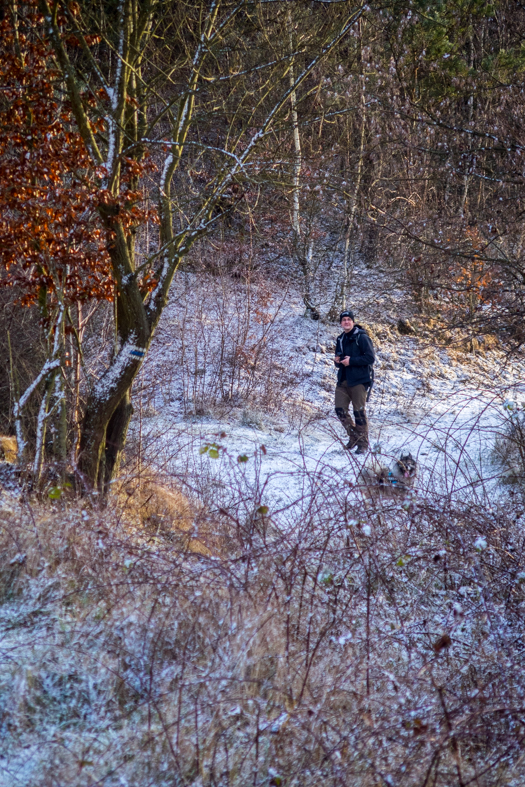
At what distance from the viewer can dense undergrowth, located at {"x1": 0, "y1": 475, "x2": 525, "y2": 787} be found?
6.88 ft

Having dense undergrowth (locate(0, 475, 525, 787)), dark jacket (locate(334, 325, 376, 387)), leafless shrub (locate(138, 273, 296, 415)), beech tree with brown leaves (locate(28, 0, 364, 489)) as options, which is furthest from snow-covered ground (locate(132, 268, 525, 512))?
dense undergrowth (locate(0, 475, 525, 787))

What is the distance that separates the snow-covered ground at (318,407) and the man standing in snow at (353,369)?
0.35 metres

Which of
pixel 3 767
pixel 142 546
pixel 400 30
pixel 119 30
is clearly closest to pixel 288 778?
pixel 3 767

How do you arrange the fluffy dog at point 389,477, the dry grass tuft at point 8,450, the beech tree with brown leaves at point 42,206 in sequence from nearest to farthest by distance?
the fluffy dog at point 389,477, the beech tree with brown leaves at point 42,206, the dry grass tuft at point 8,450

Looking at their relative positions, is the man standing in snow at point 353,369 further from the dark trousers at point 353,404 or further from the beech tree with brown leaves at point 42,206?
the beech tree with brown leaves at point 42,206

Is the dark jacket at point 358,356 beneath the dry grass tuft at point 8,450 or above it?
above

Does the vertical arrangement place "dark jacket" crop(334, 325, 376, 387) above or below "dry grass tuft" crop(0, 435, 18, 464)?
above

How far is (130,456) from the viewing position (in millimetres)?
5996

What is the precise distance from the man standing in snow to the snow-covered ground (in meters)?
0.35

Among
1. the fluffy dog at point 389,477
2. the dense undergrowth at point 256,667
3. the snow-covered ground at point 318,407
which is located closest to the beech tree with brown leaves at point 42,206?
the dense undergrowth at point 256,667

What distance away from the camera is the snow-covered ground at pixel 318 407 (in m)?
6.23

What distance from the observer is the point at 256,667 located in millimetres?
2525

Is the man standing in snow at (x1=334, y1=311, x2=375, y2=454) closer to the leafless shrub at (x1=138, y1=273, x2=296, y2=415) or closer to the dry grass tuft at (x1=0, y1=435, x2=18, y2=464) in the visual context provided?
the leafless shrub at (x1=138, y1=273, x2=296, y2=415)

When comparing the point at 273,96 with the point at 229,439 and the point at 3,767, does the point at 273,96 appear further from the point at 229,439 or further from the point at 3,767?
the point at 3,767
